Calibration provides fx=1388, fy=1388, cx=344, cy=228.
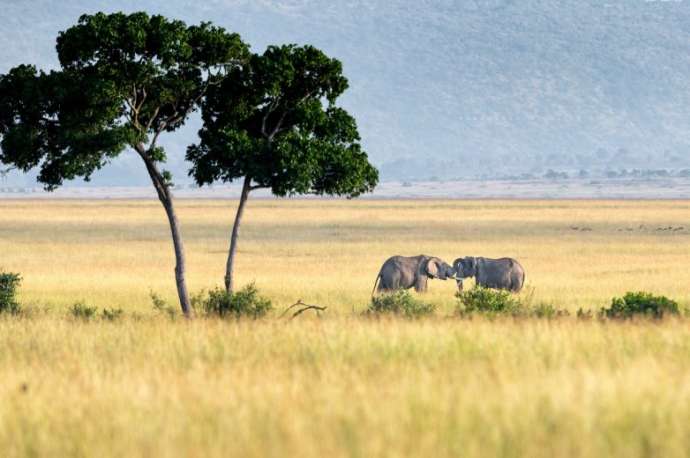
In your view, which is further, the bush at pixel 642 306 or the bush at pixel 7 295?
the bush at pixel 7 295

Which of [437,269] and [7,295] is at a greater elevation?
[7,295]

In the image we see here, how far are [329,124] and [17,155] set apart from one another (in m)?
6.79

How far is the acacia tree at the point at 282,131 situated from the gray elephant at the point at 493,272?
12224 millimetres

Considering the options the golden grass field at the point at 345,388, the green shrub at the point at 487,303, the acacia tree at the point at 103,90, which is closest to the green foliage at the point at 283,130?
the acacia tree at the point at 103,90

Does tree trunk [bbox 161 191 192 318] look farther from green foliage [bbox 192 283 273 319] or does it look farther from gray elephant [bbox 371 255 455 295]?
gray elephant [bbox 371 255 455 295]

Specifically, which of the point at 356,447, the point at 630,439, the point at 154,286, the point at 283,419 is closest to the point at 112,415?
the point at 283,419

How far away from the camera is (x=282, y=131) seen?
3144 centimetres

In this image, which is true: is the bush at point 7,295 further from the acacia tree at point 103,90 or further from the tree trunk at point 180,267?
the tree trunk at point 180,267

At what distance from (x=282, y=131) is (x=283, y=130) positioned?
0.12 ft

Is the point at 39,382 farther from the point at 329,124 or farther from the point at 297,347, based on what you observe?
the point at 329,124

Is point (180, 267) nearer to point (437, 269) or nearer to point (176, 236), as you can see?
point (176, 236)

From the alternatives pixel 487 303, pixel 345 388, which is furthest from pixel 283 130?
pixel 345 388

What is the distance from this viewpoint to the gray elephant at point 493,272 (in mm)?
42906

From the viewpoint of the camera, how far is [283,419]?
10.4m
